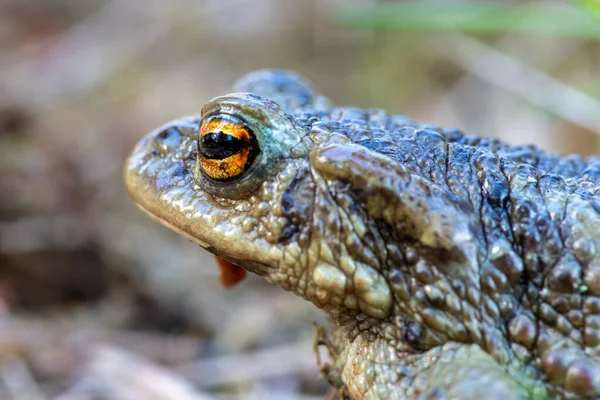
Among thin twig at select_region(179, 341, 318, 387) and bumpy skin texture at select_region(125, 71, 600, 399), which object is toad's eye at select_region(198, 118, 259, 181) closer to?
bumpy skin texture at select_region(125, 71, 600, 399)

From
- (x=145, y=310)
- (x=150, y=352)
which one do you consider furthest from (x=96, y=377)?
(x=145, y=310)

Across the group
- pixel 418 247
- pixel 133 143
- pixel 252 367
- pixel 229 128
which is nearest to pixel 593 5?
pixel 418 247

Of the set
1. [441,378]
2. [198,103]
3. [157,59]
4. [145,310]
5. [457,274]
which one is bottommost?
[441,378]

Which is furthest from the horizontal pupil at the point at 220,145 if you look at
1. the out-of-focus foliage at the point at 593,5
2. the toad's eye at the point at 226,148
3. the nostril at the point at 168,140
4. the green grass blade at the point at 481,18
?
the green grass blade at the point at 481,18

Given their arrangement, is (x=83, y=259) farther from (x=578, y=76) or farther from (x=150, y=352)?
(x=578, y=76)

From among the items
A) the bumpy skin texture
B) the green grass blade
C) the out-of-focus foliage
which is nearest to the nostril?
the bumpy skin texture

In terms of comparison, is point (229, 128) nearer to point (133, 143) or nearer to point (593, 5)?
point (593, 5)

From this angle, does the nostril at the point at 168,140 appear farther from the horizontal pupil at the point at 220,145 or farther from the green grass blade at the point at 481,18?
the green grass blade at the point at 481,18
